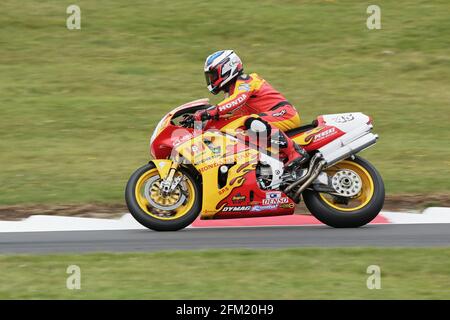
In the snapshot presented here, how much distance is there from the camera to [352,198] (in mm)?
10898

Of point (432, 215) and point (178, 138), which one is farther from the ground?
point (178, 138)

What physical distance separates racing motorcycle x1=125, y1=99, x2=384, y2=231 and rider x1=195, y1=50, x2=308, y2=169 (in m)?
0.14

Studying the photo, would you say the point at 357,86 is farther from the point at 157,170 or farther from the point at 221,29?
the point at 157,170

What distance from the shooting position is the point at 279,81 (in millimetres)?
18875

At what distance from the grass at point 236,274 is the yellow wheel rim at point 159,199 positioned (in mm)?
1159

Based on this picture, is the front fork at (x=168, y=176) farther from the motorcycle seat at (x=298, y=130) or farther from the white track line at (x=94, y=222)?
the motorcycle seat at (x=298, y=130)

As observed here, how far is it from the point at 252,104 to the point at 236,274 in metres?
2.87

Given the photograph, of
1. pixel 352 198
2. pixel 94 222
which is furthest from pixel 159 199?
pixel 352 198

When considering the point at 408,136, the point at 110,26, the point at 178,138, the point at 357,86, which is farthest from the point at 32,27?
the point at 178,138

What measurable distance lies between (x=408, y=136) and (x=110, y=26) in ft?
28.2

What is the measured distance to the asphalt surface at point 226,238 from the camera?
33.3 ft
